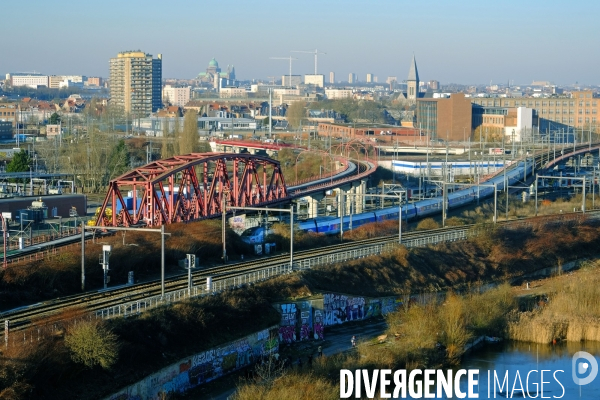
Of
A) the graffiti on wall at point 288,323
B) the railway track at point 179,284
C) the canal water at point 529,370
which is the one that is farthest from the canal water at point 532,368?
the railway track at point 179,284

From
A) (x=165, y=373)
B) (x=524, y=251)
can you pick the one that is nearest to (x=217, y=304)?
(x=165, y=373)

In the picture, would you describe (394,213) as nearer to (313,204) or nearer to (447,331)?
(313,204)

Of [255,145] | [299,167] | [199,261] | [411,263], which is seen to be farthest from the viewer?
[255,145]

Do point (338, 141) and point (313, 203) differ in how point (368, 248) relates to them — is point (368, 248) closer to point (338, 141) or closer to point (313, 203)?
point (313, 203)

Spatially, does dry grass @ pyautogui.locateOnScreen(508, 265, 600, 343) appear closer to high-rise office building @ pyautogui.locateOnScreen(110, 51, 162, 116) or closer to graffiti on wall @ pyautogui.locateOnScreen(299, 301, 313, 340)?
graffiti on wall @ pyautogui.locateOnScreen(299, 301, 313, 340)

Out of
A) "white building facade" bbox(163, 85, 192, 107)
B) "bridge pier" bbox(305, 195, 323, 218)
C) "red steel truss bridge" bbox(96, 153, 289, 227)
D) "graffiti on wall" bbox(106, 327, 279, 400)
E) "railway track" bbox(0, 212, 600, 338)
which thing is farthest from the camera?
"white building facade" bbox(163, 85, 192, 107)

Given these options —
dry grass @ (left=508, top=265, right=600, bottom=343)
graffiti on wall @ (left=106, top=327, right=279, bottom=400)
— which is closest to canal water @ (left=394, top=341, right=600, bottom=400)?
dry grass @ (left=508, top=265, right=600, bottom=343)

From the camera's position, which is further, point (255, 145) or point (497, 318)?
point (255, 145)

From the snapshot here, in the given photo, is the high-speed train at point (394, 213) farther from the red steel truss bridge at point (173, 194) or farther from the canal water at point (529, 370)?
the canal water at point (529, 370)
